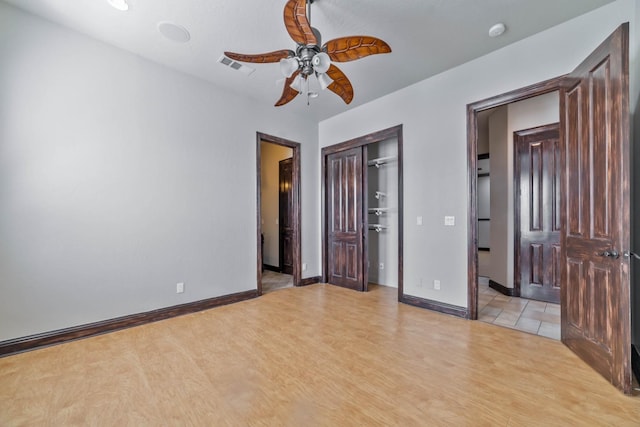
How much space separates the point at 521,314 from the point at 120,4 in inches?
210

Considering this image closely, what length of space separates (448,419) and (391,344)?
3.21ft

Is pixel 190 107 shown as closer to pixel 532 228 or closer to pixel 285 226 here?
pixel 285 226

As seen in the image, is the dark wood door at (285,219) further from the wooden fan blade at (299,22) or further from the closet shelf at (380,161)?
the wooden fan blade at (299,22)

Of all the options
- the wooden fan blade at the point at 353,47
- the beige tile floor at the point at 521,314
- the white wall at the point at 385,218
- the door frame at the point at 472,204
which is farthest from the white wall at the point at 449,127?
the wooden fan blade at the point at 353,47

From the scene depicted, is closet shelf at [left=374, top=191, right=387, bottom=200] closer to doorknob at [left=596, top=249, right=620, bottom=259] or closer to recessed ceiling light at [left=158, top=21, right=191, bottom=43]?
doorknob at [left=596, top=249, right=620, bottom=259]

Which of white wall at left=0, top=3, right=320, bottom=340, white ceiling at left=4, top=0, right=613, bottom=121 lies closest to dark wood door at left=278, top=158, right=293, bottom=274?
white wall at left=0, top=3, right=320, bottom=340

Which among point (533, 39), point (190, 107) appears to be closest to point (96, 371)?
point (190, 107)

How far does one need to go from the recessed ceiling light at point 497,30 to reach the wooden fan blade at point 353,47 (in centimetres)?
136

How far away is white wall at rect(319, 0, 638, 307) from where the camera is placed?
268 cm

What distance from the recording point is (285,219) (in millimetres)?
6051

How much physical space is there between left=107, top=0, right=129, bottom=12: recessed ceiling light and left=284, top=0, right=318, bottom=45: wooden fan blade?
155 cm

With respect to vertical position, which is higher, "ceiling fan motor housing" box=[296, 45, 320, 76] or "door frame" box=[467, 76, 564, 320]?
"ceiling fan motor housing" box=[296, 45, 320, 76]

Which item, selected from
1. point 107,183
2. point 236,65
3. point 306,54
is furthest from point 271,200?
point 306,54

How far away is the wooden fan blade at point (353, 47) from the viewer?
2.09 m
